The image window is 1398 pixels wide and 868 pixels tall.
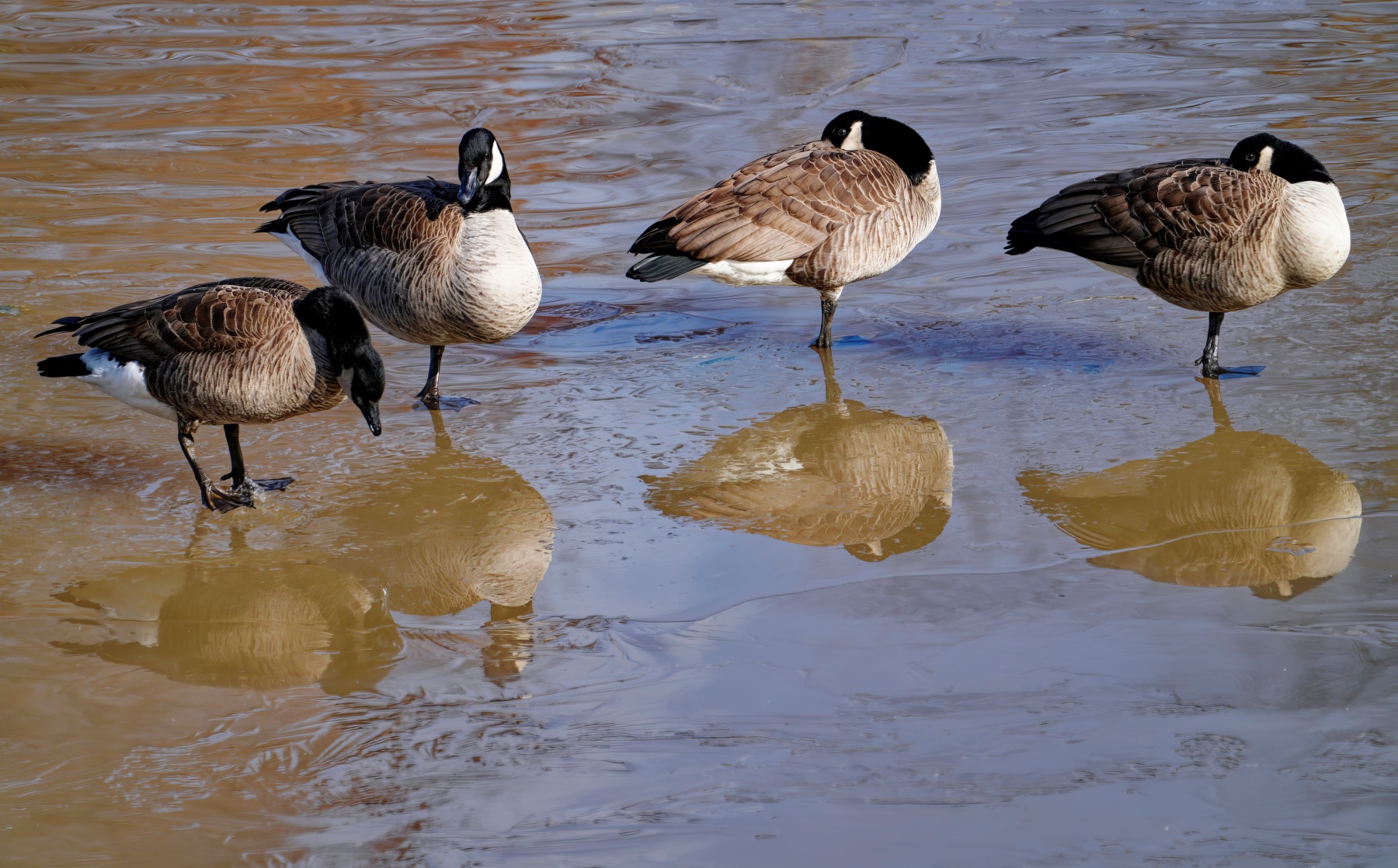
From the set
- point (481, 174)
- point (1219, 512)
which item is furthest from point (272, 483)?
point (1219, 512)

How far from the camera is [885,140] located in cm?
837

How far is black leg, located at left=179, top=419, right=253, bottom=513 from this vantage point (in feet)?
19.1

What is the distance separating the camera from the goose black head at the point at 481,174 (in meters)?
6.66

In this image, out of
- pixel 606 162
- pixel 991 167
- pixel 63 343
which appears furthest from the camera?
pixel 606 162

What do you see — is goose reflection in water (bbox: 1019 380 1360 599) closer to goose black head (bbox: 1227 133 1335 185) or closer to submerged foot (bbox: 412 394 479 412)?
goose black head (bbox: 1227 133 1335 185)

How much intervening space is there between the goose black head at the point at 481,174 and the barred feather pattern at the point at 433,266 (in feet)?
0.20

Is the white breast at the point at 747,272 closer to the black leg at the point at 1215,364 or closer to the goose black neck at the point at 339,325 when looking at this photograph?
the black leg at the point at 1215,364

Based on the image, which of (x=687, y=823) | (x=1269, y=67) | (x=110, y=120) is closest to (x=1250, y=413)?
(x=687, y=823)

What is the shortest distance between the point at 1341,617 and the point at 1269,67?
10.9 metres

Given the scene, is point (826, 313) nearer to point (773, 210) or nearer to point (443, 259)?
point (773, 210)

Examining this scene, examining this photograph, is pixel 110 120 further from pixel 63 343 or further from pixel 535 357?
pixel 535 357

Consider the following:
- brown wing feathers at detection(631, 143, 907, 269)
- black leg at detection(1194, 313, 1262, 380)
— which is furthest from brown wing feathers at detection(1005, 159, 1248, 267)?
brown wing feathers at detection(631, 143, 907, 269)

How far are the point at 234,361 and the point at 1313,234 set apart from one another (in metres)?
5.26

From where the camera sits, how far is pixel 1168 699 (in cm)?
414
